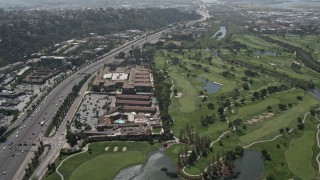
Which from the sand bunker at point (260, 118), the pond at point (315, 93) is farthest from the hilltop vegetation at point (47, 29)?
the pond at point (315, 93)

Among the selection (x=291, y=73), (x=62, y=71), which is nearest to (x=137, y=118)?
(x=62, y=71)

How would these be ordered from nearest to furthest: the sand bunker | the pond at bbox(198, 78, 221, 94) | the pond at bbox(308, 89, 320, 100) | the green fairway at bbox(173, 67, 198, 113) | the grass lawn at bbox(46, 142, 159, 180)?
the grass lawn at bbox(46, 142, 159, 180) < the sand bunker < the green fairway at bbox(173, 67, 198, 113) < the pond at bbox(308, 89, 320, 100) < the pond at bbox(198, 78, 221, 94)

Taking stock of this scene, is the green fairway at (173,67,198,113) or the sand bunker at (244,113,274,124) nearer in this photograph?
the sand bunker at (244,113,274,124)

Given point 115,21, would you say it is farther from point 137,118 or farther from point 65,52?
point 137,118

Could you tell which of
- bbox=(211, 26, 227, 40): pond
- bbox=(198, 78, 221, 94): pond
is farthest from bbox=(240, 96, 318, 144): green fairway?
bbox=(211, 26, 227, 40): pond

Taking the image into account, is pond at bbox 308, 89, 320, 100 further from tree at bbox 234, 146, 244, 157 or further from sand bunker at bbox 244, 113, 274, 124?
tree at bbox 234, 146, 244, 157
